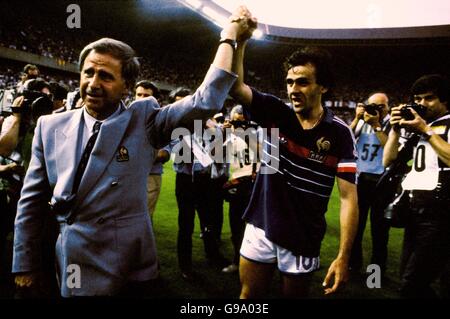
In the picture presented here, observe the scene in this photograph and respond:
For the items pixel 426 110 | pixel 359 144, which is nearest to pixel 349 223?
pixel 426 110

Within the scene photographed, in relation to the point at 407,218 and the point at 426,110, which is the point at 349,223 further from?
the point at 426,110

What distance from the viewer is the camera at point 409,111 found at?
264cm

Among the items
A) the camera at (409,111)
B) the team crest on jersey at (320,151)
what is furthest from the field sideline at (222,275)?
the camera at (409,111)

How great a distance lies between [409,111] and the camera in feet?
8.64

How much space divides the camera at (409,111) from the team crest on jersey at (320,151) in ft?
2.69

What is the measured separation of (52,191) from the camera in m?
1.77

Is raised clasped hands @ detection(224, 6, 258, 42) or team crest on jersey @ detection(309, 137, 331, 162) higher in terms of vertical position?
raised clasped hands @ detection(224, 6, 258, 42)

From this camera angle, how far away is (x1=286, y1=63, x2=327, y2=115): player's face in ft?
7.52

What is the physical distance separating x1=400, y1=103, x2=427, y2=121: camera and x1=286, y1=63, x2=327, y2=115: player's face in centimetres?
79

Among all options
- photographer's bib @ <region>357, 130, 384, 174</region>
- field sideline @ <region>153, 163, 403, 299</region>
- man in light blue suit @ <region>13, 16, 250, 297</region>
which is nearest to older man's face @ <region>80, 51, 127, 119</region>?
man in light blue suit @ <region>13, 16, 250, 297</region>

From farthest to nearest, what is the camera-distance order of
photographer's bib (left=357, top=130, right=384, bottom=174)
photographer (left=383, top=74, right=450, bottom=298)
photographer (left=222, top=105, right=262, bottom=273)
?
photographer's bib (left=357, top=130, right=384, bottom=174) < photographer (left=222, top=105, right=262, bottom=273) < photographer (left=383, top=74, right=450, bottom=298)

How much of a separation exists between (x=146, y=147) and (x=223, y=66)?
0.57 m

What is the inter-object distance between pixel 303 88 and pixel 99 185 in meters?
1.42

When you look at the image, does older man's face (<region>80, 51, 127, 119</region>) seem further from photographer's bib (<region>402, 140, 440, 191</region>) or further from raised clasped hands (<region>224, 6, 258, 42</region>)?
photographer's bib (<region>402, 140, 440, 191</region>)
